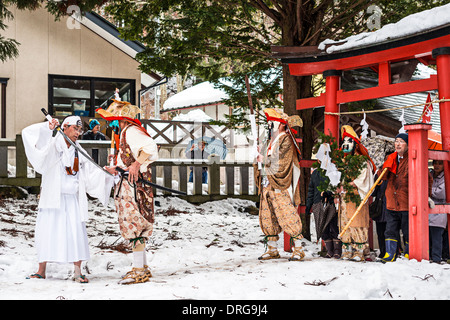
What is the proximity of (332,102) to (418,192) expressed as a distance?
7.80 feet

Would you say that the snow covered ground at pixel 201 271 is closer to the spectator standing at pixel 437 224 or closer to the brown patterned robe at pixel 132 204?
the brown patterned robe at pixel 132 204

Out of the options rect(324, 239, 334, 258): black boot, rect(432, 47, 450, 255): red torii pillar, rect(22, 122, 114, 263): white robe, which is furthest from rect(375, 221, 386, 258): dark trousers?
rect(22, 122, 114, 263): white robe

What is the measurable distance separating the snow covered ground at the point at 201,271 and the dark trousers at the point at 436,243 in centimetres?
91

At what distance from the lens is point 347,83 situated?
10.3 metres

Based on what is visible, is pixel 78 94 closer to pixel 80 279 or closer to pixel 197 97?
pixel 197 97

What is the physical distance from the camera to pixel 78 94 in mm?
15953

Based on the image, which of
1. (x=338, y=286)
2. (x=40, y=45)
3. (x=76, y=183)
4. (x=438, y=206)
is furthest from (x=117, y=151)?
(x=40, y=45)

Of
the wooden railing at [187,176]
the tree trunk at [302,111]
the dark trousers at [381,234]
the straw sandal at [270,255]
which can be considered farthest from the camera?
the wooden railing at [187,176]

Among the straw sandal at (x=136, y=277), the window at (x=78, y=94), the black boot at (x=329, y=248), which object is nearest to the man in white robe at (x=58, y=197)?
the straw sandal at (x=136, y=277)

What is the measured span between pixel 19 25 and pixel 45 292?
12545 mm

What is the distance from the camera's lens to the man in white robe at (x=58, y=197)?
5445 millimetres

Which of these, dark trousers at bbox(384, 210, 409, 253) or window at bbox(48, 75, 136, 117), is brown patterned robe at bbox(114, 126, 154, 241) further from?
window at bbox(48, 75, 136, 117)

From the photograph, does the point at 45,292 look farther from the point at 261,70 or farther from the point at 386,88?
the point at 261,70

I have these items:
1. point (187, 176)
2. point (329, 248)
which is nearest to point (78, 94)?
point (187, 176)
